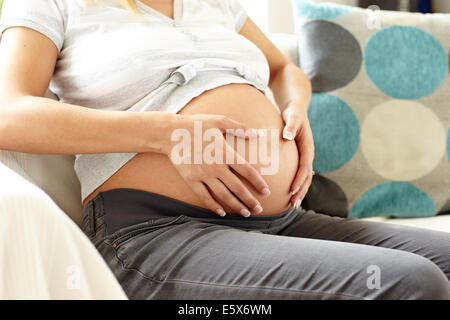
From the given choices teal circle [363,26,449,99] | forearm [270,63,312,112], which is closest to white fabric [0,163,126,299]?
forearm [270,63,312,112]

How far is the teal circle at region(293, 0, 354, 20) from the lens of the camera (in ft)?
4.44

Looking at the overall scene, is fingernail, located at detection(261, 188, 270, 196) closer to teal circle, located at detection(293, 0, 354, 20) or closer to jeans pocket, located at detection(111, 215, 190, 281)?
jeans pocket, located at detection(111, 215, 190, 281)

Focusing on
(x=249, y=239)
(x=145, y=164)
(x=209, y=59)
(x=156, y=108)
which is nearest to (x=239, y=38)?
(x=209, y=59)

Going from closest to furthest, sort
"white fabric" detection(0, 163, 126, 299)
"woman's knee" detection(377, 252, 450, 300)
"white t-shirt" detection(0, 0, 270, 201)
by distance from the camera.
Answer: "white fabric" detection(0, 163, 126, 299) → "woman's knee" detection(377, 252, 450, 300) → "white t-shirt" detection(0, 0, 270, 201)

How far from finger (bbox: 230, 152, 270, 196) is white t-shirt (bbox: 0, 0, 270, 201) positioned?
6.3 inches

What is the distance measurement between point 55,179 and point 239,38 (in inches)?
18.4

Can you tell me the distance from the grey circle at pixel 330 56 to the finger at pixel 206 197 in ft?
2.10

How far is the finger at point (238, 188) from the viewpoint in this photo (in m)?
0.79

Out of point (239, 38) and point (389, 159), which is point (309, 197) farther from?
point (239, 38)

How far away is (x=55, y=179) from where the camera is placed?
988 mm

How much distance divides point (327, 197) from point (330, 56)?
370mm

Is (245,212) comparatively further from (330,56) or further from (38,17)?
(330,56)

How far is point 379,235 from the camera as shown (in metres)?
0.91

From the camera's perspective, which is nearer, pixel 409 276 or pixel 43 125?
pixel 409 276
